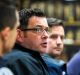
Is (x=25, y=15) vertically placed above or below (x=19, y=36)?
above

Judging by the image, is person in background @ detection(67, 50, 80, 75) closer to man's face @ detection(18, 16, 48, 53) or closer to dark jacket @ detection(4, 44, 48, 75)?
man's face @ detection(18, 16, 48, 53)

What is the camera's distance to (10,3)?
1.78 metres

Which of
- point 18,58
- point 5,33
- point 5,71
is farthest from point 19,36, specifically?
point 5,33

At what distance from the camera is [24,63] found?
6.87ft

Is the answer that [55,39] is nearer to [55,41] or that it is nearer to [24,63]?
[55,41]

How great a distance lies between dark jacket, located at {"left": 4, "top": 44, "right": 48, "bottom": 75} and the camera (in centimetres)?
205

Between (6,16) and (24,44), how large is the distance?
2.10 feet

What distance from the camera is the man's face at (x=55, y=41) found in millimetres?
3070

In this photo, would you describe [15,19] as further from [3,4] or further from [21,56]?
[21,56]

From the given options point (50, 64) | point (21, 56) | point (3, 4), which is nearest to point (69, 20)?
point (50, 64)

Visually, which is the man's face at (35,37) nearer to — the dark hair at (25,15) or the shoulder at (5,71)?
the dark hair at (25,15)

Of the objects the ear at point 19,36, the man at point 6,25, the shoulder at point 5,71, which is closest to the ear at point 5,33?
the man at point 6,25

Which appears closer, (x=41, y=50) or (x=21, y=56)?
(x=21, y=56)

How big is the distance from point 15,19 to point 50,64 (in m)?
0.80
